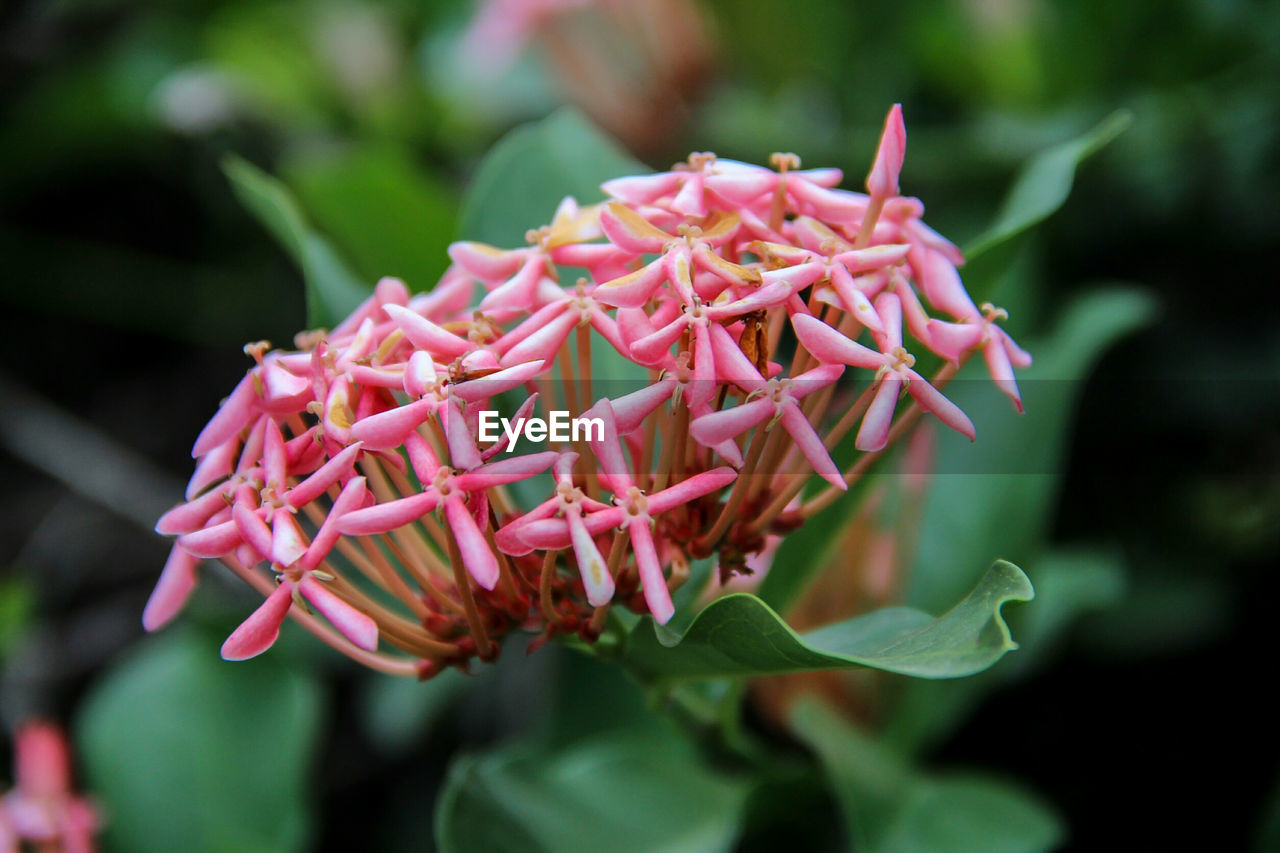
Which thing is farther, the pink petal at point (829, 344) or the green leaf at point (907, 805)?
the green leaf at point (907, 805)

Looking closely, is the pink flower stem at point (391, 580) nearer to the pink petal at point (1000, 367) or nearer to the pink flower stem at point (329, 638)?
the pink flower stem at point (329, 638)

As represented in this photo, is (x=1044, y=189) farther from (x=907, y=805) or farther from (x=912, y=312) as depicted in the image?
(x=907, y=805)

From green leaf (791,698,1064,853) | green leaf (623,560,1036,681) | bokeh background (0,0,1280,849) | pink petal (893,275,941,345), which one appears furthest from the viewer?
bokeh background (0,0,1280,849)

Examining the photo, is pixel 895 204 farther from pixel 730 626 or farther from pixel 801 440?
pixel 730 626

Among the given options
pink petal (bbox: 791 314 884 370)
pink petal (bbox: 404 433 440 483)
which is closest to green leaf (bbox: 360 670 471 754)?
pink petal (bbox: 404 433 440 483)

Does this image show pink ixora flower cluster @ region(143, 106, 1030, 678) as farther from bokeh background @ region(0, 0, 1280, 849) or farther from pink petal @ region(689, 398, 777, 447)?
bokeh background @ region(0, 0, 1280, 849)

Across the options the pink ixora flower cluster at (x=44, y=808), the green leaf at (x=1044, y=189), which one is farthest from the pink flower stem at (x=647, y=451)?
the pink ixora flower cluster at (x=44, y=808)
